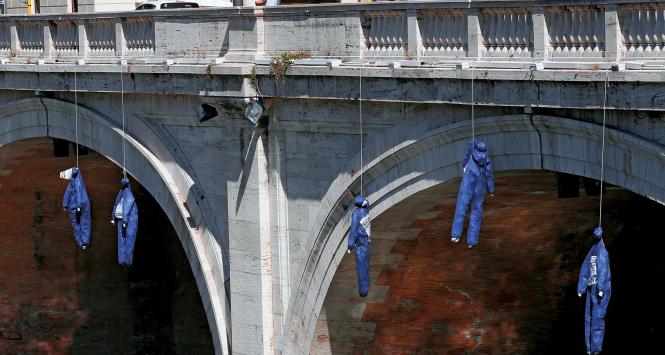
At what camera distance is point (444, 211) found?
1948cm

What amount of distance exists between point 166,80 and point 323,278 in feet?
12.1

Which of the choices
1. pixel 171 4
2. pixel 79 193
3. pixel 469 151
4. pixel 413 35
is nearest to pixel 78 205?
pixel 79 193

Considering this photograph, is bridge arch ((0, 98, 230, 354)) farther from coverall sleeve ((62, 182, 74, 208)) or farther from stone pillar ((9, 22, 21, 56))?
stone pillar ((9, 22, 21, 56))

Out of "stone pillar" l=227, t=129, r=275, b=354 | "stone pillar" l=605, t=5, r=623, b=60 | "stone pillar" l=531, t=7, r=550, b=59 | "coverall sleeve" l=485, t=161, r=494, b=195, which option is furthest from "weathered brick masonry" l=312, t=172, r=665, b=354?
"stone pillar" l=605, t=5, r=623, b=60

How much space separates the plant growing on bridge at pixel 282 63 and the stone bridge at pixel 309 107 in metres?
0.02

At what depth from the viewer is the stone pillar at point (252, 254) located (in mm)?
20453

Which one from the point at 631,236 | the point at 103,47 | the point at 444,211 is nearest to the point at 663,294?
the point at 631,236

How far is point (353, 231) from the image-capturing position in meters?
18.6

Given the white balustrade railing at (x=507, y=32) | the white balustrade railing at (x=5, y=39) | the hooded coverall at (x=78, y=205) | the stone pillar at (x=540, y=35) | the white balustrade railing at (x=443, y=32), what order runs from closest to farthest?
the stone pillar at (x=540, y=35)
the white balustrade railing at (x=507, y=32)
the white balustrade railing at (x=443, y=32)
the hooded coverall at (x=78, y=205)
the white balustrade railing at (x=5, y=39)

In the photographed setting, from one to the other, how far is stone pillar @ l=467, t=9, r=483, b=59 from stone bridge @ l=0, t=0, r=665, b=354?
0.02 m

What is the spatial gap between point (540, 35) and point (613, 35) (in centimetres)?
104

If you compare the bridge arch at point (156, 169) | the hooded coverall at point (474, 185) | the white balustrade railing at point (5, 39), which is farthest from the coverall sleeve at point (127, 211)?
the hooded coverall at point (474, 185)

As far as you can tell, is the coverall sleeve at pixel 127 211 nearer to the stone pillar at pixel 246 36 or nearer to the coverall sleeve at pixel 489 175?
the stone pillar at pixel 246 36

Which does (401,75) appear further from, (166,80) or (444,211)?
(166,80)
